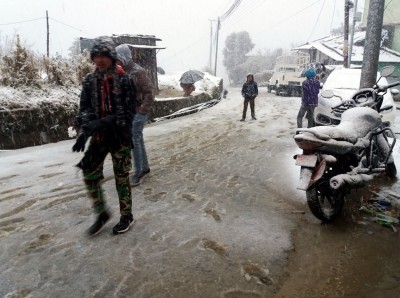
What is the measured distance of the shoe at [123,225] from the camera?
3160 mm

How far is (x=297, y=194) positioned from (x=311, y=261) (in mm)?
1581

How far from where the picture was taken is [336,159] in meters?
3.25

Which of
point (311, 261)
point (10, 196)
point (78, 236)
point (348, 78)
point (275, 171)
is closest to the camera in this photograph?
point (311, 261)

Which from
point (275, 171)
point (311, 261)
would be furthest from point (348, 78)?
point (311, 261)

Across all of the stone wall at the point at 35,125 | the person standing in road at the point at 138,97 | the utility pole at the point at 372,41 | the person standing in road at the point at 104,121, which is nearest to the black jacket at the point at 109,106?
the person standing in road at the point at 104,121

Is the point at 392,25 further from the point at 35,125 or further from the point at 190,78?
the point at 35,125

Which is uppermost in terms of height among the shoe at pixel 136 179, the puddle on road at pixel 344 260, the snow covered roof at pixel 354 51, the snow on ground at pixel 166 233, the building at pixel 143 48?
the snow covered roof at pixel 354 51

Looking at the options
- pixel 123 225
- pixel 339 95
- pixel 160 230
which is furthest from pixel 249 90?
pixel 123 225

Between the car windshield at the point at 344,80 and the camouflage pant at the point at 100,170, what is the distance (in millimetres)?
7225

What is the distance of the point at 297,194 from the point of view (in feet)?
14.0

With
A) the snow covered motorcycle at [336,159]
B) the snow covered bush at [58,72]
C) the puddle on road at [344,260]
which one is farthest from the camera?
the snow covered bush at [58,72]

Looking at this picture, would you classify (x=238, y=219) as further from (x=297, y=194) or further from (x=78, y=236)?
(x=78, y=236)

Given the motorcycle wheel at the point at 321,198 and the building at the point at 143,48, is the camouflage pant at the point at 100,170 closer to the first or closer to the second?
the motorcycle wheel at the point at 321,198

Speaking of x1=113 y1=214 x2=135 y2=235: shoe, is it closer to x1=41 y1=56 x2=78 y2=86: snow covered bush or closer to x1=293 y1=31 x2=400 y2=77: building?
x1=41 y1=56 x2=78 y2=86: snow covered bush
